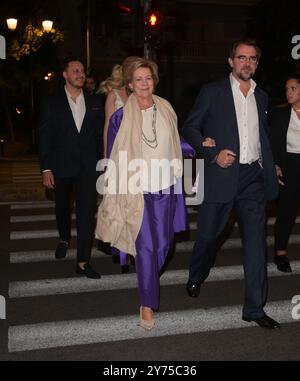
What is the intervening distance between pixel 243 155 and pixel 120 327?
167cm

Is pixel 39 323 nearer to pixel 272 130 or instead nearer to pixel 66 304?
pixel 66 304

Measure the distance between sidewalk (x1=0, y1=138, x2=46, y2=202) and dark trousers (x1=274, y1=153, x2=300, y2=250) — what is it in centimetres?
700

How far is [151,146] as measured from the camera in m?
4.74

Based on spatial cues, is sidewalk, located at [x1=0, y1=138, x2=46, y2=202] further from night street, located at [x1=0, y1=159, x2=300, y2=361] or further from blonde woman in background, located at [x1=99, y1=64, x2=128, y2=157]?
blonde woman in background, located at [x1=99, y1=64, x2=128, y2=157]

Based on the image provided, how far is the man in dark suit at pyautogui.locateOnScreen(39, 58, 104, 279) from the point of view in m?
6.10

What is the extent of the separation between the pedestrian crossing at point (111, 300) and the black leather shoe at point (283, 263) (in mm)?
73

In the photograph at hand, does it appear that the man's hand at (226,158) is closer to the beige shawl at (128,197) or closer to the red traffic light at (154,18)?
the beige shawl at (128,197)

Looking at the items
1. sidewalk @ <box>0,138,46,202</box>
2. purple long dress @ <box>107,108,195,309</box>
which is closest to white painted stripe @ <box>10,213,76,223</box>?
sidewalk @ <box>0,138,46,202</box>

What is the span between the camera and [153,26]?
511 inches

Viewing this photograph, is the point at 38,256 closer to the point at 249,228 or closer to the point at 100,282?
the point at 100,282
